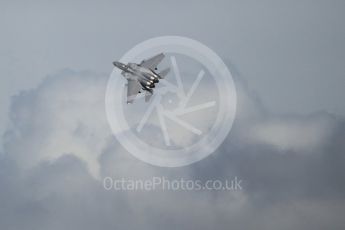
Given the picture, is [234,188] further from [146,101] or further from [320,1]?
[320,1]

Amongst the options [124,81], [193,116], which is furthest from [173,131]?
[124,81]

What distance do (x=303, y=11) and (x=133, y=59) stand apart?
9.99m

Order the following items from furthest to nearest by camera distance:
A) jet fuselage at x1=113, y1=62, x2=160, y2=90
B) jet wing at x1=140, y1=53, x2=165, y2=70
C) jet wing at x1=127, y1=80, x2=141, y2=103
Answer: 1. jet wing at x1=140, y1=53, x2=165, y2=70
2. jet wing at x1=127, y1=80, x2=141, y2=103
3. jet fuselage at x1=113, y1=62, x2=160, y2=90

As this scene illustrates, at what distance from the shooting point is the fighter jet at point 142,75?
37.9m

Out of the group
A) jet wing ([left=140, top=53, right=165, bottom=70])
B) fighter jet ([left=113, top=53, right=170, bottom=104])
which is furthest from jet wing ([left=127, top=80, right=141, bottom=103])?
jet wing ([left=140, top=53, right=165, bottom=70])

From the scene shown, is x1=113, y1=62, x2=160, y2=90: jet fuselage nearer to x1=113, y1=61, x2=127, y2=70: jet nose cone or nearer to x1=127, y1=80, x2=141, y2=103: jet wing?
x1=113, y1=61, x2=127, y2=70: jet nose cone

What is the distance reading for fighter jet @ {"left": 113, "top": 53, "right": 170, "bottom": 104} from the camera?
124ft

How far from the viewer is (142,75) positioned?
124 ft

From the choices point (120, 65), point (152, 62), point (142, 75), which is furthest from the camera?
point (152, 62)

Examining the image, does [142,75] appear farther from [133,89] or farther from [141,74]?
[133,89]

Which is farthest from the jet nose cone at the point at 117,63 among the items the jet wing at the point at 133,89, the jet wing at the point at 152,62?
the jet wing at the point at 152,62

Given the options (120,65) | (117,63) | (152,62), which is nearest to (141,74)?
(152,62)

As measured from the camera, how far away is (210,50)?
38656 mm

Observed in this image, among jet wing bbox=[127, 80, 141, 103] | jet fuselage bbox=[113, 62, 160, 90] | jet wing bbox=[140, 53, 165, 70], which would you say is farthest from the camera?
jet wing bbox=[140, 53, 165, 70]
